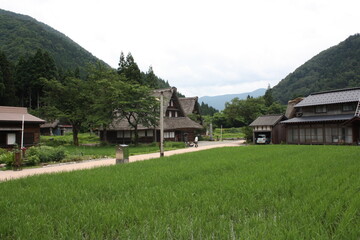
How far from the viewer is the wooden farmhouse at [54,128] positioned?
156 feet

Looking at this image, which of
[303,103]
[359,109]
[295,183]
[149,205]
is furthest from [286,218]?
[303,103]

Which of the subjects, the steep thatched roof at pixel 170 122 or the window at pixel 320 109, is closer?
the window at pixel 320 109

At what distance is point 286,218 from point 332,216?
2.18ft

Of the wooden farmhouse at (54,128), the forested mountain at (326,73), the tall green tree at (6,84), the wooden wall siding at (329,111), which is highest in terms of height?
the forested mountain at (326,73)

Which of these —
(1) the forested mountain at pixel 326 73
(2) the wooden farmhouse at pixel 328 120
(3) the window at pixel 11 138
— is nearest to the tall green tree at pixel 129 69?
(3) the window at pixel 11 138

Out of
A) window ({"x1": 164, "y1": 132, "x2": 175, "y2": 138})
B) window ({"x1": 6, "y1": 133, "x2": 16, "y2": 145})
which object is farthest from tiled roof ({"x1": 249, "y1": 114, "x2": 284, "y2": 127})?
window ({"x1": 6, "y1": 133, "x2": 16, "y2": 145})

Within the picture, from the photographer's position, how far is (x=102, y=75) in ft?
93.7

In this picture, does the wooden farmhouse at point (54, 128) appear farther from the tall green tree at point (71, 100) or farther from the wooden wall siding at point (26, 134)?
the wooden wall siding at point (26, 134)

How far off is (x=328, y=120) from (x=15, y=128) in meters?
27.0

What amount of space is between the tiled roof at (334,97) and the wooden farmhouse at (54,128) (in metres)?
39.5

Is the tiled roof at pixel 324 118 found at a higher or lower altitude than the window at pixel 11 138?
higher

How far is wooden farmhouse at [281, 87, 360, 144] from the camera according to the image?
24281mm

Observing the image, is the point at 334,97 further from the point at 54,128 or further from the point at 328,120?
the point at 54,128

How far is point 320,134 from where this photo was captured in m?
26.1
